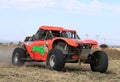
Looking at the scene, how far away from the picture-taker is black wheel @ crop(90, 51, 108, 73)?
16484 mm

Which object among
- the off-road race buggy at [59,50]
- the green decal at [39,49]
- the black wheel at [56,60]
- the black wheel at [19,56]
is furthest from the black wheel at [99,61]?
the black wheel at [19,56]

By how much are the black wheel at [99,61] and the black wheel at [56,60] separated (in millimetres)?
1731

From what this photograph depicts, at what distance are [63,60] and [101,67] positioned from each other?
6.07 ft

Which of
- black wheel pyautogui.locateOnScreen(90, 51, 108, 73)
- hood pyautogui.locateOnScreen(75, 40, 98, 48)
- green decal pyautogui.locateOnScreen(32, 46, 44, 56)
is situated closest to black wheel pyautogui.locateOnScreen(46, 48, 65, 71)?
hood pyautogui.locateOnScreen(75, 40, 98, 48)

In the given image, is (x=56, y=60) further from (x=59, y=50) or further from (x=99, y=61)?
(x=99, y=61)

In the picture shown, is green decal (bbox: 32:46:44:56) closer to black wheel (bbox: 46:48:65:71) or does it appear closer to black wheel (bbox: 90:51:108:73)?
black wheel (bbox: 46:48:65:71)

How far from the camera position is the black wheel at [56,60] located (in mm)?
15648

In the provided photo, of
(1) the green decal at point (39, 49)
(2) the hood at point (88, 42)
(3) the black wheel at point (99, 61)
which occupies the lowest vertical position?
(3) the black wheel at point (99, 61)

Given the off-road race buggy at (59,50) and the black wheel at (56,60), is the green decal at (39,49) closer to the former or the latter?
the off-road race buggy at (59,50)

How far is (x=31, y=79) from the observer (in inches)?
476

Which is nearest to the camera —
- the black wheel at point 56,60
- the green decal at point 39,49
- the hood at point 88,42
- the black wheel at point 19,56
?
the black wheel at point 56,60

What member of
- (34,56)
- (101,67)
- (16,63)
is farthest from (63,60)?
(16,63)

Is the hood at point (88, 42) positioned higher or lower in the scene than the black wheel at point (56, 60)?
higher

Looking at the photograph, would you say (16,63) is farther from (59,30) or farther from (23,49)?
(59,30)
